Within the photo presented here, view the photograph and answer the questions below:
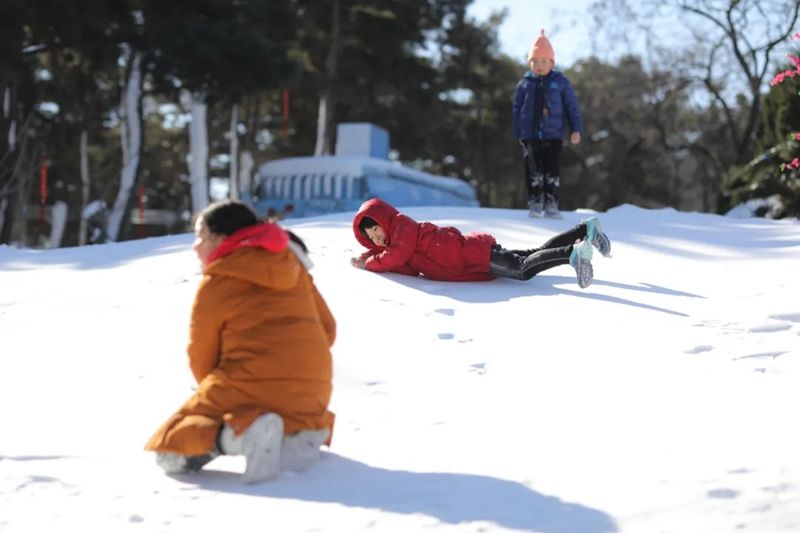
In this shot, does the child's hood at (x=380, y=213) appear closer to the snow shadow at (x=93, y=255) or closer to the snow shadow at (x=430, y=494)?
the snow shadow at (x=93, y=255)

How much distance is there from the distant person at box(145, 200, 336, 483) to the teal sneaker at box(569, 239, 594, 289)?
260 centimetres

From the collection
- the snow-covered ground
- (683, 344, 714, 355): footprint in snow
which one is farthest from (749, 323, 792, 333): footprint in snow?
(683, 344, 714, 355): footprint in snow

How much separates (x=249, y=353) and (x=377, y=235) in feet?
9.28

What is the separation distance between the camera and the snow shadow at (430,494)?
8.32ft

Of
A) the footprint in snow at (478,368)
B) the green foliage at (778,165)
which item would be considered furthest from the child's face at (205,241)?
the green foliage at (778,165)

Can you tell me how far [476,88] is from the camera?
3228cm

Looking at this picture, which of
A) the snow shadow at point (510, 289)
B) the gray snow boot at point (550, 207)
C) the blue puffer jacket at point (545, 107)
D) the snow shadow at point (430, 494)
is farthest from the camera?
the gray snow boot at point (550, 207)

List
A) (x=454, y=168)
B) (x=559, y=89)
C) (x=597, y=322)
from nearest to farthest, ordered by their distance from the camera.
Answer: (x=597, y=322) → (x=559, y=89) → (x=454, y=168)

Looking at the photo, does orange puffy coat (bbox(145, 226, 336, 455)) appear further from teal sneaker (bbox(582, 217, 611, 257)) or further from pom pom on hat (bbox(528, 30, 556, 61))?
pom pom on hat (bbox(528, 30, 556, 61))

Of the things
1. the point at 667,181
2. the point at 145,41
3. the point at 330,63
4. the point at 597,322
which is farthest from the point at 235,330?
the point at 667,181

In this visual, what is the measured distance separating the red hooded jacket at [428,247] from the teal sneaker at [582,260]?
0.59m

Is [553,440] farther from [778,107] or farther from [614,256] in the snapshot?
[778,107]

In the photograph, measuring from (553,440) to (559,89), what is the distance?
5304mm

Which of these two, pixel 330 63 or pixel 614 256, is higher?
pixel 330 63
